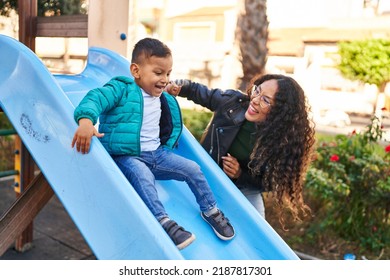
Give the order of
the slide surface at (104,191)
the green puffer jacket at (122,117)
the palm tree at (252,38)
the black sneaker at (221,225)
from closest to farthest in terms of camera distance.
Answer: the slide surface at (104,191) < the green puffer jacket at (122,117) < the black sneaker at (221,225) < the palm tree at (252,38)

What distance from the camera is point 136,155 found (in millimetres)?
2020

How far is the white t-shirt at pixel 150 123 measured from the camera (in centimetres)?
211

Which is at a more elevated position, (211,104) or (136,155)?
(211,104)

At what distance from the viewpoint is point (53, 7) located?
3.39 m

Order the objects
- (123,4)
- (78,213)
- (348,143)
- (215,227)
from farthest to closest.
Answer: (348,143), (123,4), (215,227), (78,213)

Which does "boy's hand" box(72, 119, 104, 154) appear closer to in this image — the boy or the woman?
the boy

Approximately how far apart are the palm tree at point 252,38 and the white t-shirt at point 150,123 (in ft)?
9.41

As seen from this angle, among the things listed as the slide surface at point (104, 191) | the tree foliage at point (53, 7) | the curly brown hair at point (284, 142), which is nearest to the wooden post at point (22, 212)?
the slide surface at point (104, 191)

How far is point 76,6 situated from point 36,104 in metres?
1.61

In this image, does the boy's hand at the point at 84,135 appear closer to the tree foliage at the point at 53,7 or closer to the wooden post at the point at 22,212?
the wooden post at the point at 22,212

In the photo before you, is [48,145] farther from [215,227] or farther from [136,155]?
[215,227]

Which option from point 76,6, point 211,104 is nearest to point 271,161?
point 211,104

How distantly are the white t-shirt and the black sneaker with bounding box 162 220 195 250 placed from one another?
17.5 inches

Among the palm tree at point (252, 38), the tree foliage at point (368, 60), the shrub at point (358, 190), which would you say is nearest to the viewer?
the shrub at point (358, 190)
